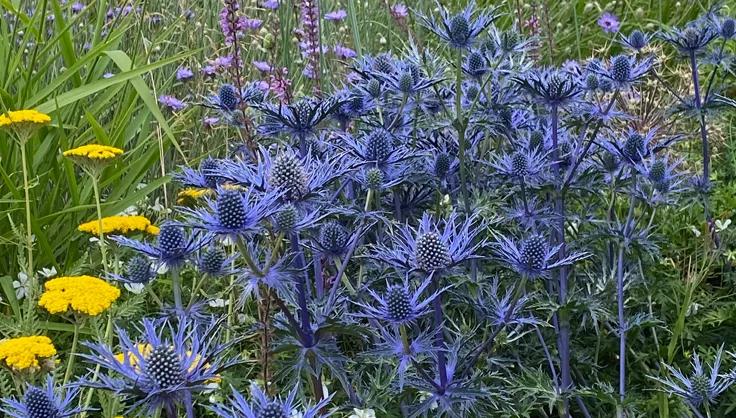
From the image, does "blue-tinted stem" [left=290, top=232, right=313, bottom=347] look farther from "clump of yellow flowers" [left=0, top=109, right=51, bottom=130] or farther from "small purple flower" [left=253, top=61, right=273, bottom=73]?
"small purple flower" [left=253, top=61, right=273, bottom=73]

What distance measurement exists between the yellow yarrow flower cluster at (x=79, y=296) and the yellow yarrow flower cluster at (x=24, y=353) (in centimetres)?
9

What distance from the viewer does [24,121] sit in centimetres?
229

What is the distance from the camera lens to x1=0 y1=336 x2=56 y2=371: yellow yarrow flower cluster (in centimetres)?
172

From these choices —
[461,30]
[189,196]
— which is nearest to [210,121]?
[189,196]

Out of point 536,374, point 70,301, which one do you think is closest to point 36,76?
point 70,301

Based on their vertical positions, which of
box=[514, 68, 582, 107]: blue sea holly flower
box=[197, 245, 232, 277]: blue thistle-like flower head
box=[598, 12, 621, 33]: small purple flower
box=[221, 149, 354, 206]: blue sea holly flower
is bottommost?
box=[598, 12, 621, 33]: small purple flower

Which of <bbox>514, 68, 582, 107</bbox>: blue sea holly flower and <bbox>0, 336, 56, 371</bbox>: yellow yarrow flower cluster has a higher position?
<bbox>514, 68, 582, 107</bbox>: blue sea holly flower

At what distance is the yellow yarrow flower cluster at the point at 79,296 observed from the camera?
183cm

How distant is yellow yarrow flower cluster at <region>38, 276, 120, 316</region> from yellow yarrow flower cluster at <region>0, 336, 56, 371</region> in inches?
3.7

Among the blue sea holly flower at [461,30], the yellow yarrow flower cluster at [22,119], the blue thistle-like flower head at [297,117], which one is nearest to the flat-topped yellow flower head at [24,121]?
the yellow yarrow flower cluster at [22,119]

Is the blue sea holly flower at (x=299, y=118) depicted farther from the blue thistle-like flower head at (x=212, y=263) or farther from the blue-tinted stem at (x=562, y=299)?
the blue-tinted stem at (x=562, y=299)

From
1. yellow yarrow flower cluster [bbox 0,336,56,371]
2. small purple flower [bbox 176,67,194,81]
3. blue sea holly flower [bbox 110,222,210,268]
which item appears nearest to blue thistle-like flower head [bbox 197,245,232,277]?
blue sea holly flower [bbox 110,222,210,268]

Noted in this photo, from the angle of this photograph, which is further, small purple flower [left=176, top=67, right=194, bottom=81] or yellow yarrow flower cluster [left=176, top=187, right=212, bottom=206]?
small purple flower [left=176, top=67, right=194, bottom=81]

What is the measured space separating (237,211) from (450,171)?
3.02ft
